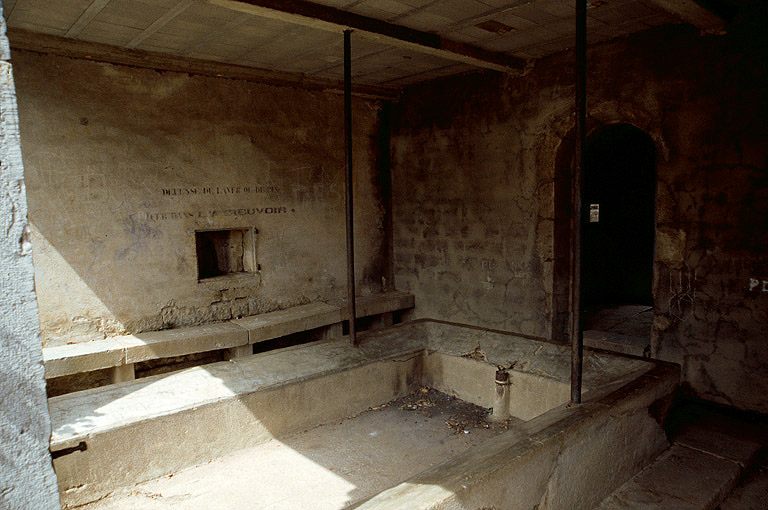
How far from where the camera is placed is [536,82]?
5898 mm

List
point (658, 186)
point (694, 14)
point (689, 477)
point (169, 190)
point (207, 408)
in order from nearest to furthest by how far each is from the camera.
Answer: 1. point (689, 477)
2. point (207, 408)
3. point (694, 14)
4. point (658, 186)
5. point (169, 190)

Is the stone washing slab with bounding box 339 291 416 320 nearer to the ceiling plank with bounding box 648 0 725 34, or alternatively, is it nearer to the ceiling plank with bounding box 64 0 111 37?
the ceiling plank with bounding box 64 0 111 37

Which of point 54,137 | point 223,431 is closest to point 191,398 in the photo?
point 223,431

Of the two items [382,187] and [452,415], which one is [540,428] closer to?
[452,415]

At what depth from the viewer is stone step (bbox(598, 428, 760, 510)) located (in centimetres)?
314

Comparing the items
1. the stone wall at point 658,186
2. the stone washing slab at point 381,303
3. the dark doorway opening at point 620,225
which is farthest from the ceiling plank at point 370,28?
the stone washing slab at point 381,303

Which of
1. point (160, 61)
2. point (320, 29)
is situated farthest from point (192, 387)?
point (160, 61)

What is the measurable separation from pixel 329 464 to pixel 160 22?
13.3 ft

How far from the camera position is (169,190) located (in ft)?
19.0

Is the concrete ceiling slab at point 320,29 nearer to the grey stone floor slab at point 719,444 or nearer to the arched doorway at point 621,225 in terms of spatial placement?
the arched doorway at point 621,225

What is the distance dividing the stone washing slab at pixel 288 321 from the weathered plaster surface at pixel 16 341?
4.58 m

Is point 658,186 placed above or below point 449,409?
above

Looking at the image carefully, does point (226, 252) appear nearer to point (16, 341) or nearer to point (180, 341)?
point (180, 341)

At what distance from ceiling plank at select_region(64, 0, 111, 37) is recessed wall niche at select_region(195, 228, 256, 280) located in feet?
8.48
